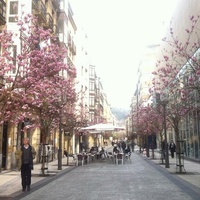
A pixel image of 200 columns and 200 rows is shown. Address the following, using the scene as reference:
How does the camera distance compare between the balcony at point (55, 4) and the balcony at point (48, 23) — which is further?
the balcony at point (55, 4)

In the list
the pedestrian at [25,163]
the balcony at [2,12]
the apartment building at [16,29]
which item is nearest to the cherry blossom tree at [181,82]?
the apartment building at [16,29]

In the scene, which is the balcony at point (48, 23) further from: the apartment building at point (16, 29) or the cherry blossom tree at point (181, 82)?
the cherry blossom tree at point (181, 82)

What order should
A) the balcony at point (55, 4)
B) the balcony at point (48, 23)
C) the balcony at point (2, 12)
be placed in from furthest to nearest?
the balcony at point (55, 4), the balcony at point (48, 23), the balcony at point (2, 12)

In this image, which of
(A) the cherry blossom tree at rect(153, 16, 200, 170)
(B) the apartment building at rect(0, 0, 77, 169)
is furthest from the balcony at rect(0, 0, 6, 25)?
(A) the cherry blossom tree at rect(153, 16, 200, 170)

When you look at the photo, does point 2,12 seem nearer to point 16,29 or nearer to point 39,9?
point 16,29

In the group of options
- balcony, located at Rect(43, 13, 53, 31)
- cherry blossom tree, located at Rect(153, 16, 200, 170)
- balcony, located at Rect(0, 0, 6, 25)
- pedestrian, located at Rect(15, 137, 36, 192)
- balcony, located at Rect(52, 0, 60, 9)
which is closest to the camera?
pedestrian, located at Rect(15, 137, 36, 192)

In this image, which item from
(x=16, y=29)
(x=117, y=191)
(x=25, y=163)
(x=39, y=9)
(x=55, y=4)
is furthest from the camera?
(x=55, y=4)

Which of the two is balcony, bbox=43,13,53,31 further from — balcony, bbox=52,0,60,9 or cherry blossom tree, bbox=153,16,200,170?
cherry blossom tree, bbox=153,16,200,170

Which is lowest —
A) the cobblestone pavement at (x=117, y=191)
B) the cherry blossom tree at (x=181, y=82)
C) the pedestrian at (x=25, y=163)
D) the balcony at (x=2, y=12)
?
the cobblestone pavement at (x=117, y=191)

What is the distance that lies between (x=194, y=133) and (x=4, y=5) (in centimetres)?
1773

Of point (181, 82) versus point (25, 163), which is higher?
point (181, 82)

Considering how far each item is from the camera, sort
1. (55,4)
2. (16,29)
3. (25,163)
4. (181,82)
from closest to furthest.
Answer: (25,163), (181,82), (16,29), (55,4)

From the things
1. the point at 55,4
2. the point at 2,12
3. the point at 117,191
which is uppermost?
the point at 55,4

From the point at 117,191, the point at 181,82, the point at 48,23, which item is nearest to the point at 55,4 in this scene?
the point at 48,23
